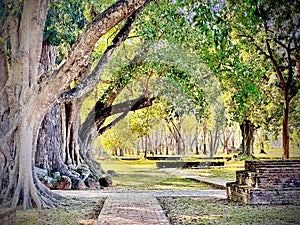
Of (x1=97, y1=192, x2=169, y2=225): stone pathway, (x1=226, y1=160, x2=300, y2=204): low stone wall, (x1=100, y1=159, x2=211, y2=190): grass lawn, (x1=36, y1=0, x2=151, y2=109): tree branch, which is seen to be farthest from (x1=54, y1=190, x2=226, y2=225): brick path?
(x1=100, y1=159, x2=211, y2=190): grass lawn

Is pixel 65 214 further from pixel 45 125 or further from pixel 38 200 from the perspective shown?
pixel 45 125

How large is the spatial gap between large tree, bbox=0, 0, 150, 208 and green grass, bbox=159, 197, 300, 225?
8.81 ft

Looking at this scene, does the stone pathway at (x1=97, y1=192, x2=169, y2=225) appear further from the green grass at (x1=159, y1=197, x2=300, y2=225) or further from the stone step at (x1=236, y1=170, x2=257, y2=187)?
the stone step at (x1=236, y1=170, x2=257, y2=187)

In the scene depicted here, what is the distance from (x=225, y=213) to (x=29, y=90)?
4.47 metres

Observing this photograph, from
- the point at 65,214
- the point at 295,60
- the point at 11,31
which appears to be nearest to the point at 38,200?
the point at 65,214

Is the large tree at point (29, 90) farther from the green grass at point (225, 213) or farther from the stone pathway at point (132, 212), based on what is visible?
the green grass at point (225, 213)

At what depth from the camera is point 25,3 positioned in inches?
348

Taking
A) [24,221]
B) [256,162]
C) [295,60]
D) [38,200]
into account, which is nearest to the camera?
[24,221]

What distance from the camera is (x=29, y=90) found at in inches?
349

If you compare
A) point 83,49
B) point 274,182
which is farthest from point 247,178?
point 83,49

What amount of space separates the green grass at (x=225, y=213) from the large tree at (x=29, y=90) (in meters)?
2.69

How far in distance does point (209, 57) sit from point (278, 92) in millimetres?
10659

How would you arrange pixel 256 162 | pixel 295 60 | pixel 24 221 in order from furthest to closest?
pixel 295 60
pixel 256 162
pixel 24 221

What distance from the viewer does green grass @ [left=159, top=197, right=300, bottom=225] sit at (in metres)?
7.09
